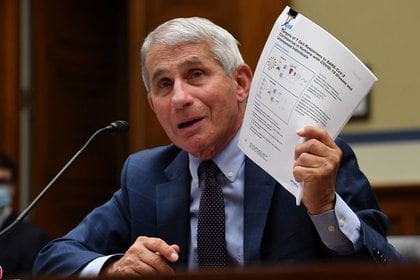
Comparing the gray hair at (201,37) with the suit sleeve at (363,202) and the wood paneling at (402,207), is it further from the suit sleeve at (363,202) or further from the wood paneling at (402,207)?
the wood paneling at (402,207)

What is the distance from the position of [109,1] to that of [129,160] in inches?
191

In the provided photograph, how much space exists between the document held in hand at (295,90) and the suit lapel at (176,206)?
0.35 m

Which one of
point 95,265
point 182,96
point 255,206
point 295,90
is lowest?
point 95,265

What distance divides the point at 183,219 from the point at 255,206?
7.7 inches

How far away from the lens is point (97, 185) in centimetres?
754

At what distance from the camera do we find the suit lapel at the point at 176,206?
9.19ft

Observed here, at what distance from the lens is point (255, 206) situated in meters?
2.75

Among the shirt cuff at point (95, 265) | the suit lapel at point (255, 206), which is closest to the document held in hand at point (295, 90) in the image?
the suit lapel at point (255, 206)

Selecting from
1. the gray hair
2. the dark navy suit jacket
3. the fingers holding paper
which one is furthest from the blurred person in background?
the fingers holding paper

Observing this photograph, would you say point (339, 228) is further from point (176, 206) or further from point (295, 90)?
point (176, 206)

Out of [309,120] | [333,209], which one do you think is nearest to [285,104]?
[309,120]

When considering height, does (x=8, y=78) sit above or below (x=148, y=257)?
below

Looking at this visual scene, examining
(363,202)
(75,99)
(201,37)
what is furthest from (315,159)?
(75,99)

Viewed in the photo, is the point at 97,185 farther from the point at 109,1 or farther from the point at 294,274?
the point at 294,274
